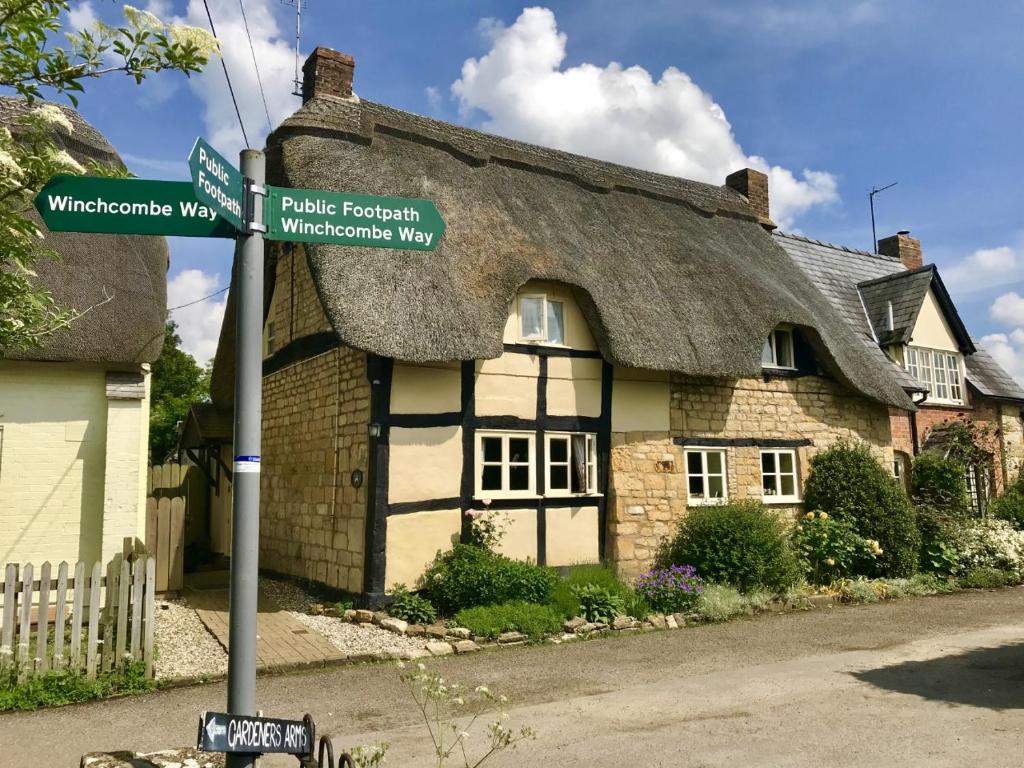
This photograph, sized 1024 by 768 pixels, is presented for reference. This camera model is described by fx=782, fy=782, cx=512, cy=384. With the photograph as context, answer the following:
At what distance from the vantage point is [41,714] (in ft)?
18.8

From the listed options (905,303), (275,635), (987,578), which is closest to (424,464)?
(275,635)

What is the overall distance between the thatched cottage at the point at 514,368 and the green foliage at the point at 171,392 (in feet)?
39.2

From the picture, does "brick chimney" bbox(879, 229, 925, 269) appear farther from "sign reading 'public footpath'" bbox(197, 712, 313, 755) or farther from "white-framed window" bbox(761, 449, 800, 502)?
"sign reading 'public footpath'" bbox(197, 712, 313, 755)

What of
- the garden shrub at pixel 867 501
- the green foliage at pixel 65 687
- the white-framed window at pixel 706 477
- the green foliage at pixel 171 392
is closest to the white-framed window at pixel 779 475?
the garden shrub at pixel 867 501

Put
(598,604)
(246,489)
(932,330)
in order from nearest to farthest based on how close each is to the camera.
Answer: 1. (246,489)
2. (598,604)
3. (932,330)

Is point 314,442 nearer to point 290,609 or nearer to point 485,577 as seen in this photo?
point 290,609

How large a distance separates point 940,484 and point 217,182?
52.3ft

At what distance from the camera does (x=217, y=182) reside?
2963mm

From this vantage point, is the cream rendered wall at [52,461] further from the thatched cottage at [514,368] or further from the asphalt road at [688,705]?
the asphalt road at [688,705]

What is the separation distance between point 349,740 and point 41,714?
95.3 inches

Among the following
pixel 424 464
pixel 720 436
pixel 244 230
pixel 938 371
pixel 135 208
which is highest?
pixel 938 371

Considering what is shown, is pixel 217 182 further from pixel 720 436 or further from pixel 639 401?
pixel 720 436

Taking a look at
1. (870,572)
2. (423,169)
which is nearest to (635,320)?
(423,169)

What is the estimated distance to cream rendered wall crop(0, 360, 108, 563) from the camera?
28.4 ft
